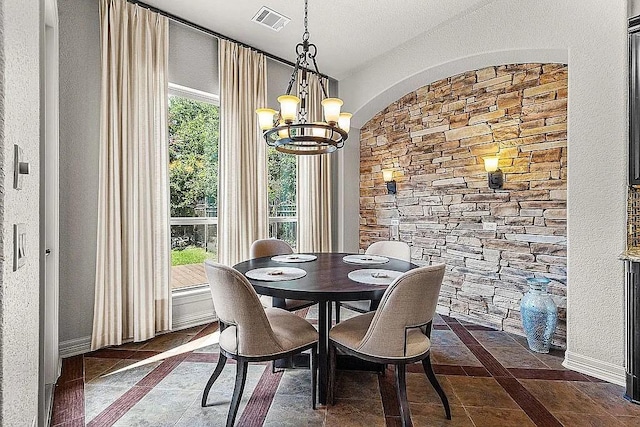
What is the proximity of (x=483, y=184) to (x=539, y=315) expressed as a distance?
139cm

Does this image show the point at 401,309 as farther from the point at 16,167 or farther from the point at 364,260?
the point at 16,167

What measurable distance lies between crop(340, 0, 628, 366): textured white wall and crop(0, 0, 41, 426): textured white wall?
10.5 ft

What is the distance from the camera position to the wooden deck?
3.60 metres

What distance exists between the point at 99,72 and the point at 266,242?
2006 mm

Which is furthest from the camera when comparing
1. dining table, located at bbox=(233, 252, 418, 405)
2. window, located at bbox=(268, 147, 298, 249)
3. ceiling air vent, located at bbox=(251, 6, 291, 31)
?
window, located at bbox=(268, 147, 298, 249)

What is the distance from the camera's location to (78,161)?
2.87 m

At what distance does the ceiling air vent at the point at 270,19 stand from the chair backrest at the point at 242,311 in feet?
8.25

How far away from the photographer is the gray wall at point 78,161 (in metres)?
2.80

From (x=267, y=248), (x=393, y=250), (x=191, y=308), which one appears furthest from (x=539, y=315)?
(x=191, y=308)

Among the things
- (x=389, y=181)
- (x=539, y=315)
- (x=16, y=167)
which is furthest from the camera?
A: (x=389, y=181)

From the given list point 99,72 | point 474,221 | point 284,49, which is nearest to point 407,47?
point 284,49

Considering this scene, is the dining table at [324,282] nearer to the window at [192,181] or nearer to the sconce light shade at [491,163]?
the window at [192,181]

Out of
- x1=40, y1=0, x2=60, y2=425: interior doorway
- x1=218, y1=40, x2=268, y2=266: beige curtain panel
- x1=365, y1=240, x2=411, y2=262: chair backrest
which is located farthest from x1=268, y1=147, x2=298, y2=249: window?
x1=40, y1=0, x2=60, y2=425: interior doorway

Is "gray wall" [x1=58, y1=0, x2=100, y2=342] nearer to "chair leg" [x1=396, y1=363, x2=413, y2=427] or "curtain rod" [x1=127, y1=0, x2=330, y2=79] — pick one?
"curtain rod" [x1=127, y1=0, x2=330, y2=79]
